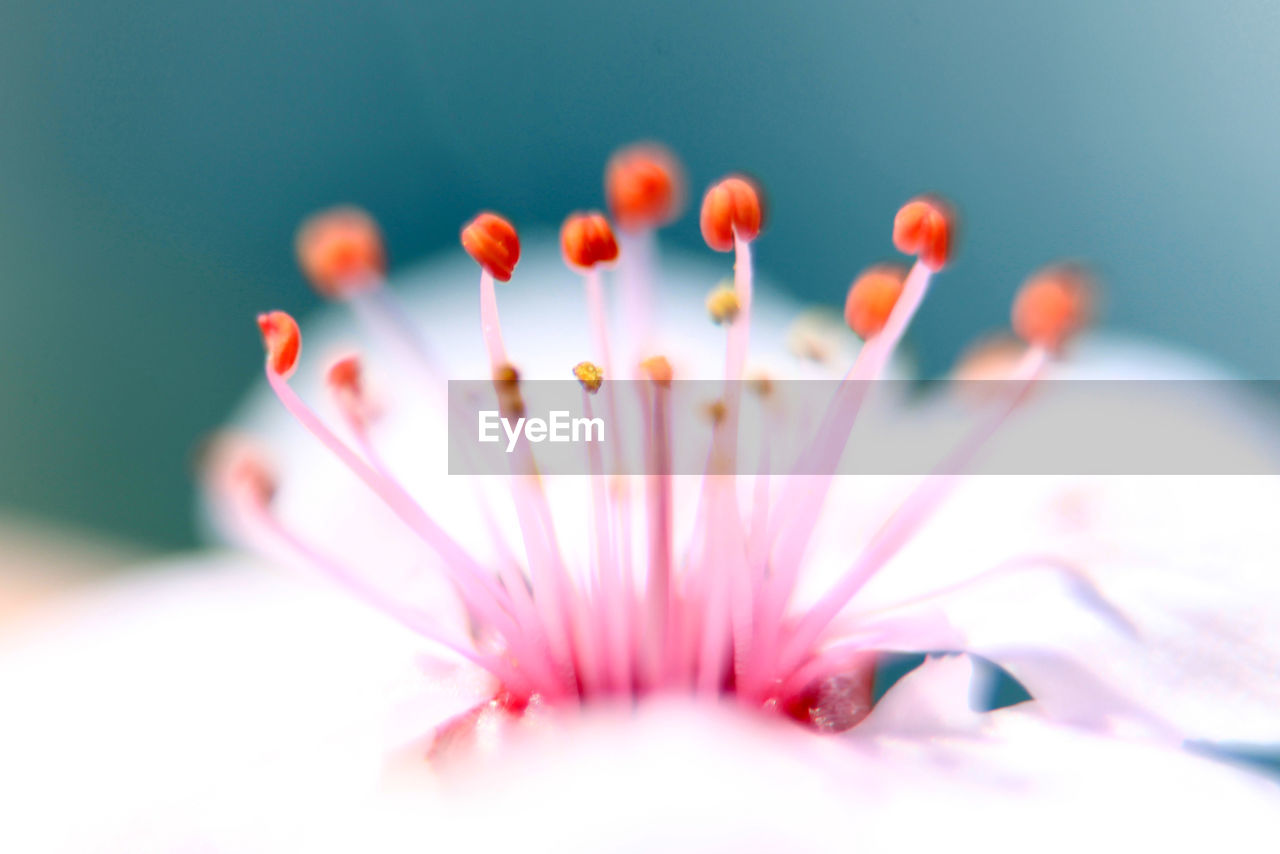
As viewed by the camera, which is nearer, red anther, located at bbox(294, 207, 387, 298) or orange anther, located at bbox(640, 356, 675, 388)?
orange anther, located at bbox(640, 356, 675, 388)

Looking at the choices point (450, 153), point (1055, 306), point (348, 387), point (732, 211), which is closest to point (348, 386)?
point (348, 387)

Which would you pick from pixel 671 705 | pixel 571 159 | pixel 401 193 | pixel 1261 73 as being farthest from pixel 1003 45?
pixel 671 705

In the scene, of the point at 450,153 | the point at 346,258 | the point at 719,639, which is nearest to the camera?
the point at 719,639

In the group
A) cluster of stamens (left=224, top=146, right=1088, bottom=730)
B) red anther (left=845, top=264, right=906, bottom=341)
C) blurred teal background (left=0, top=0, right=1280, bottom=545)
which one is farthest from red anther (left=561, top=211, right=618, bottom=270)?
blurred teal background (left=0, top=0, right=1280, bottom=545)

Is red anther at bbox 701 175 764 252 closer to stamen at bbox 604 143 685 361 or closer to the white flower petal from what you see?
stamen at bbox 604 143 685 361

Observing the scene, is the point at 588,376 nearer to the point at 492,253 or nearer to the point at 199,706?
the point at 492,253

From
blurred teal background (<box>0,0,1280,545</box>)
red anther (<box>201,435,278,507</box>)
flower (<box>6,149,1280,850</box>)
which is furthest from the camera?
blurred teal background (<box>0,0,1280,545</box>)

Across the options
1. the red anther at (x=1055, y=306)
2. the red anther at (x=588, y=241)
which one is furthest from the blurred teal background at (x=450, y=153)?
the red anther at (x=588, y=241)

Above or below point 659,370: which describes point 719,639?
below
